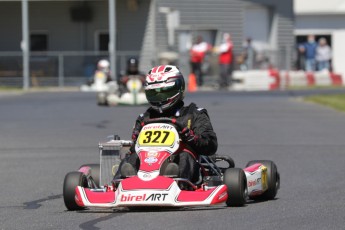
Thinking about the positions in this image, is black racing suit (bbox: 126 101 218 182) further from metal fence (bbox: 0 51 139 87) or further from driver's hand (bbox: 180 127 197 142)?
metal fence (bbox: 0 51 139 87)

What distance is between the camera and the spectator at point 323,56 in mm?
42750

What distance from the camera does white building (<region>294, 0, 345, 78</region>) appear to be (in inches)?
1871

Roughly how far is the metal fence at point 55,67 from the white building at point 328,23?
11.7 m

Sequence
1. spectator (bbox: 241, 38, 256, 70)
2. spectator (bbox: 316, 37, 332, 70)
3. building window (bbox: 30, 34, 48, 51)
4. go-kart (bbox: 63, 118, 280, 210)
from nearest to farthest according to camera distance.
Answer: go-kart (bbox: 63, 118, 280, 210) < spectator (bbox: 241, 38, 256, 70) < building window (bbox: 30, 34, 48, 51) < spectator (bbox: 316, 37, 332, 70)

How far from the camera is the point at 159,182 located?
8938 millimetres

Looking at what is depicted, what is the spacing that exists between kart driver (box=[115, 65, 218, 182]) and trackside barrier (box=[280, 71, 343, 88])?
2819 centimetres

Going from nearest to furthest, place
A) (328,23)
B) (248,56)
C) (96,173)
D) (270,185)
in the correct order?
(270,185) < (96,173) < (248,56) < (328,23)

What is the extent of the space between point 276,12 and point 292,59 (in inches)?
101

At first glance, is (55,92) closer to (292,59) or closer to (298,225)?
(292,59)

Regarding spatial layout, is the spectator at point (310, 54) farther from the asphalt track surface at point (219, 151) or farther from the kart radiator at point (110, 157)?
the kart radiator at point (110, 157)

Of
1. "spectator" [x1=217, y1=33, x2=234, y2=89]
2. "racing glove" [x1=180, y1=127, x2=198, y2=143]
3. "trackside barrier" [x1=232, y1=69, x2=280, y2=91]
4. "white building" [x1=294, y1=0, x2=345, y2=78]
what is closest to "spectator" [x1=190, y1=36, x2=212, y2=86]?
"spectator" [x1=217, y1=33, x2=234, y2=89]

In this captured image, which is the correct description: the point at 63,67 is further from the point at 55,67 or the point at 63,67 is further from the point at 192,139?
the point at 192,139

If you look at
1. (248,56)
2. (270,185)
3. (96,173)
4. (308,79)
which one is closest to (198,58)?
(248,56)

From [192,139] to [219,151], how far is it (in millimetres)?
5793
